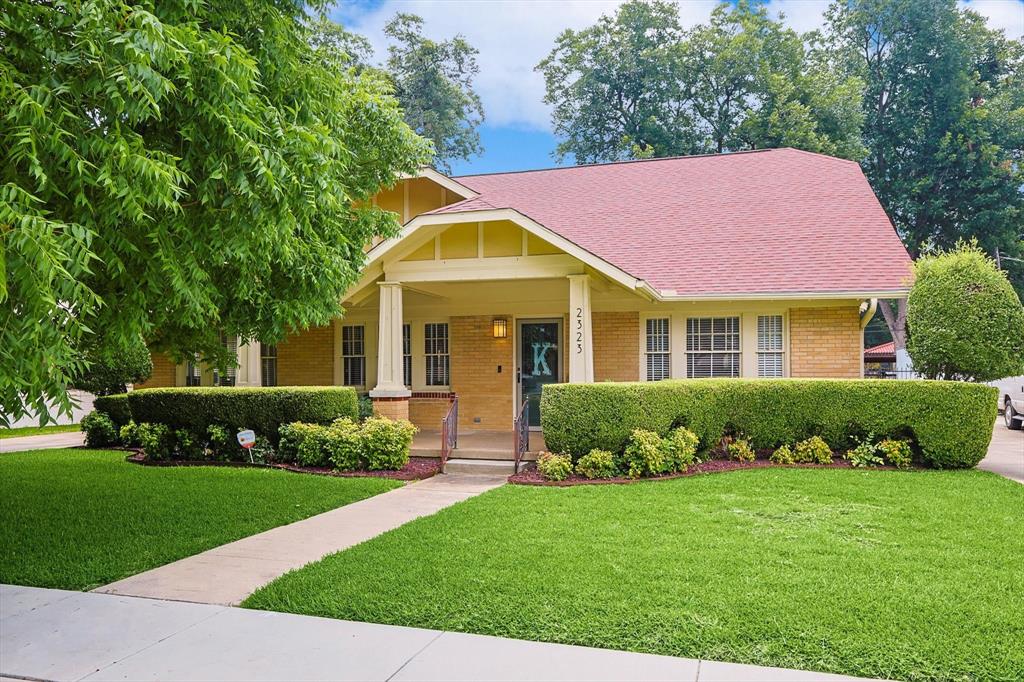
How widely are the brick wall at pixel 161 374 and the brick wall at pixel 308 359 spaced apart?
3.29 m

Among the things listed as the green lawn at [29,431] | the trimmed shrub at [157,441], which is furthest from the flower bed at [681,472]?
the green lawn at [29,431]

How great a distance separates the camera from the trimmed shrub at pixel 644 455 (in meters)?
9.73

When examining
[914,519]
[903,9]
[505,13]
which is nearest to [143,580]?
[914,519]

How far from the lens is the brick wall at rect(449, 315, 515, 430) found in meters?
14.1

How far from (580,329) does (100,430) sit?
33.9ft

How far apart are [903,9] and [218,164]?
36.1 m

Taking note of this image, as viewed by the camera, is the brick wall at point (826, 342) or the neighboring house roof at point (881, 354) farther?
the neighboring house roof at point (881, 354)

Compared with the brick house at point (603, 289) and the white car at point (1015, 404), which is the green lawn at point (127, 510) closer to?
the brick house at point (603, 289)

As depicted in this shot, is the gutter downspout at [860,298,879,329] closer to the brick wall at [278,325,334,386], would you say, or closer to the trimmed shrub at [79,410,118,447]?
the brick wall at [278,325,334,386]

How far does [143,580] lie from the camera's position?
18.4 ft

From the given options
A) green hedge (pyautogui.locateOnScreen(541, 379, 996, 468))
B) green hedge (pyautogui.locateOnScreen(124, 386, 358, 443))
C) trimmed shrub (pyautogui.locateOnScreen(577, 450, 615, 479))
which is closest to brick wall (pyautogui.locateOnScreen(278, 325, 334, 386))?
green hedge (pyautogui.locateOnScreen(124, 386, 358, 443))

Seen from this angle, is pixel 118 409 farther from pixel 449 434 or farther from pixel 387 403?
pixel 449 434

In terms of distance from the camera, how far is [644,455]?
9742mm

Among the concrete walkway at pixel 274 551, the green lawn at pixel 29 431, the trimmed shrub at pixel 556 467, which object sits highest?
the trimmed shrub at pixel 556 467
